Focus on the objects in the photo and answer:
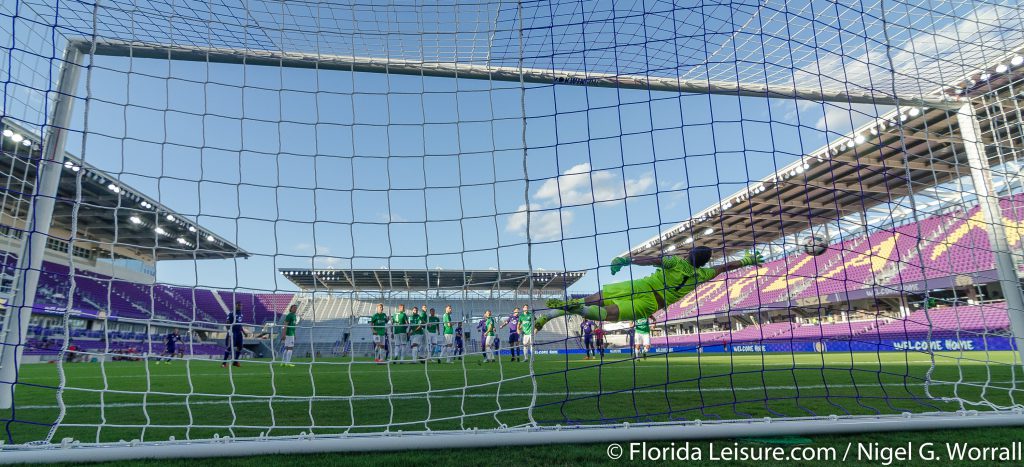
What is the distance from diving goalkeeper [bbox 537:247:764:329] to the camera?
15.2 ft

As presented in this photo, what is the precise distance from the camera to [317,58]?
4.21 m

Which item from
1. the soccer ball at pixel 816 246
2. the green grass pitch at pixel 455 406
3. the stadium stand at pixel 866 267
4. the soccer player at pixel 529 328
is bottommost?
the green grass pitch at pixel 455 406

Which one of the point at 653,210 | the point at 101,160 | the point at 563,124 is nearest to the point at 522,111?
the point at 563,124

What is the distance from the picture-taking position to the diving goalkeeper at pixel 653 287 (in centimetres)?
462

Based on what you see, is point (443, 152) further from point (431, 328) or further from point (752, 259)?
point (431, 328)

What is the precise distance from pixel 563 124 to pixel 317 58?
230 centimetres

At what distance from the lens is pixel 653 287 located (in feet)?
17.8

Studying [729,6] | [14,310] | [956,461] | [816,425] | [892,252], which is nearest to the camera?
[956,461]

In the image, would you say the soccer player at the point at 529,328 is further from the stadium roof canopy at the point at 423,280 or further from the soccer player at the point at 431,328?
the soccer player at the point at 431,328

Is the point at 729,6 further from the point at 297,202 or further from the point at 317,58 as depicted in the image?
the point at 297,202

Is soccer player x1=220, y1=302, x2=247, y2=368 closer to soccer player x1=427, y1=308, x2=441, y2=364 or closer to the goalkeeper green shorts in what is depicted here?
soccer player x1=427, y1=308, x2=441, y2=364

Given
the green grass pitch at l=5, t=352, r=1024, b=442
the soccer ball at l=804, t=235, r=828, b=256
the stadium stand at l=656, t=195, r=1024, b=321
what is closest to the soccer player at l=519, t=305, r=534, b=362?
the green grass pitch at l=5, t=352, r=1024, b=442

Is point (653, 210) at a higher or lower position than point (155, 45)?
lower

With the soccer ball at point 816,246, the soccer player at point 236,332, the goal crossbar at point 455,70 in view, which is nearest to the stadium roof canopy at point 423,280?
the soccer player at point 236,332
